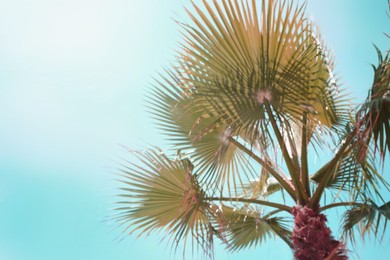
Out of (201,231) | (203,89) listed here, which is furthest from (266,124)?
(201,231)

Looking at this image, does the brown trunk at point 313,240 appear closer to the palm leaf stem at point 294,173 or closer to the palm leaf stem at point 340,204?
the palm leaf stem at point 294,173

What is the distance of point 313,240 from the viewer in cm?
356

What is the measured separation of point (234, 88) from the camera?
3793 mm

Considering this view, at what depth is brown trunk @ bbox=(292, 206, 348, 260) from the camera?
11.6 feet

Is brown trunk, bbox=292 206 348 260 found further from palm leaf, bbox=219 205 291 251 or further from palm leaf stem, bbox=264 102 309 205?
palm leaf, bbox=219 205 291 251

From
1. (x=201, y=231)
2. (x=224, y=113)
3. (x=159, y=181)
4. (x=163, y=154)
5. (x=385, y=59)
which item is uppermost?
(x=385, y=59)

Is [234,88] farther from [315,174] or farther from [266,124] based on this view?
[315,174]

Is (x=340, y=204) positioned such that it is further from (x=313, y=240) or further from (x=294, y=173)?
(x=313, y=240)

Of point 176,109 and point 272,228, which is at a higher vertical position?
point 176,109

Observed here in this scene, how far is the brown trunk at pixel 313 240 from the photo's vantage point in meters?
3.52

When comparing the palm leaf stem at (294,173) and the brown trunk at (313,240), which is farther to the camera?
the palm leaf stem at (294,173)

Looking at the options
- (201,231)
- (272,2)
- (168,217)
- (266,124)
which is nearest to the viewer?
(272,2)

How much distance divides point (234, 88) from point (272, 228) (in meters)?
2.06

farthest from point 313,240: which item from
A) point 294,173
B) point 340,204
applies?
point 340,204
